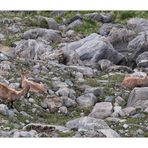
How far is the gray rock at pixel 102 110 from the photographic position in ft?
50.7

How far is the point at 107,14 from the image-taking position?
97.4 ft

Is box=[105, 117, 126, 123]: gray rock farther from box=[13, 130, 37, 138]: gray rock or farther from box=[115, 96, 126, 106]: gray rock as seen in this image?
box=[13, 130, 37, 138]: gray rock

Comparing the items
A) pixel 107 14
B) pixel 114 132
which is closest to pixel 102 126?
pixel 114 132

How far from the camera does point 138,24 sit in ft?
90.2

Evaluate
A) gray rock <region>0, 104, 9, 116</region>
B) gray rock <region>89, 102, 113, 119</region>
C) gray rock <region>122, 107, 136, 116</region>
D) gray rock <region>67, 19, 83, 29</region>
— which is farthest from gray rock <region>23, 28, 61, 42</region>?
gray rock <region>0, 104, 9, 116</region>

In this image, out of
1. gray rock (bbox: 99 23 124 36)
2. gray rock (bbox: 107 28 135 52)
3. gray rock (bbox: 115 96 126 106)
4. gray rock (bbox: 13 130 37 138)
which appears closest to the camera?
gray rock (bbox: 13 130 37 138)

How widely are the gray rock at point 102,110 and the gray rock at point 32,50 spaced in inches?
228

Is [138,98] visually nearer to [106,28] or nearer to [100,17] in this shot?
[106,28]

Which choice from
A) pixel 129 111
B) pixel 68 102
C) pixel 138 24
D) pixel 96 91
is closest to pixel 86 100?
pixel 68 102

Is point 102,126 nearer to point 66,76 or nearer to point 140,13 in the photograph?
point 66,76

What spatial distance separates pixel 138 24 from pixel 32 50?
6.78m

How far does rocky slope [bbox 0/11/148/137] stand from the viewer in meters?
14.5

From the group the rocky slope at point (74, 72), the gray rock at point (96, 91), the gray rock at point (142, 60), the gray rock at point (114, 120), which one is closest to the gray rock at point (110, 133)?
the rocky slope at point (74, 72)

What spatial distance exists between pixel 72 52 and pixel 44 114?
650cm
